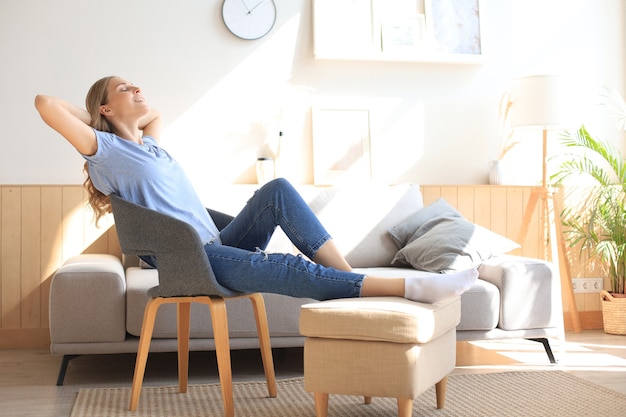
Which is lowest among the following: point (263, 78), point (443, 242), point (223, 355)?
point (223, 355)

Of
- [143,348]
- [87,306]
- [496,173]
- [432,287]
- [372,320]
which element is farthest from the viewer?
[496,173]

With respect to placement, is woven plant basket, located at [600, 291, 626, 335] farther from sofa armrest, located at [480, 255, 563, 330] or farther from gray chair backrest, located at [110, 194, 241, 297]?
gray chair backrest, located at [110, 194, 241, 297]

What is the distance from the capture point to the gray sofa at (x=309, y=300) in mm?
3154

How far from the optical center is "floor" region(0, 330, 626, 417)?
9.71ft

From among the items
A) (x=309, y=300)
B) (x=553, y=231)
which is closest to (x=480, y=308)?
(x=309, y=300)

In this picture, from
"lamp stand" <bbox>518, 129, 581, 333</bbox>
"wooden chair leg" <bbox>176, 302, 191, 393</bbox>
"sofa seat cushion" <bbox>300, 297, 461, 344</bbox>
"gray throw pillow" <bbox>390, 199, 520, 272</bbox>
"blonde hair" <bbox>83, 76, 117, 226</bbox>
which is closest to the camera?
"sofa seat cushion" <bbox>300, 297, 461, 344</bbox>

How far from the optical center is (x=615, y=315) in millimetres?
4449

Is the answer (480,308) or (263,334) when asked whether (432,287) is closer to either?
(263,334)

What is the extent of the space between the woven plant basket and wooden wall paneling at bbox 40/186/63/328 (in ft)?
10.2

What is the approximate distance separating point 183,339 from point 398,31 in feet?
8.04

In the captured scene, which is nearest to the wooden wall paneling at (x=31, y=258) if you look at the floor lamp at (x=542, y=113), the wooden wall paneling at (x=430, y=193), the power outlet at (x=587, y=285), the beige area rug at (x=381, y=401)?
the beige area rug at (x=381, y=401)

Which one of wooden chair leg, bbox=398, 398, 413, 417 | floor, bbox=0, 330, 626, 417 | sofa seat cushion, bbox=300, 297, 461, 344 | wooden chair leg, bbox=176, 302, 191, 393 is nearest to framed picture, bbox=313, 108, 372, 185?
floor, bbox=0, 330, 626, 417

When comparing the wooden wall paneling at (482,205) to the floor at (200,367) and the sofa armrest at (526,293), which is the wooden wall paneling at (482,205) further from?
the sofa armrest at (526,293)

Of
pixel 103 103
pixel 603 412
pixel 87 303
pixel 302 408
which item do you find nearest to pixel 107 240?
pixel 87 303
